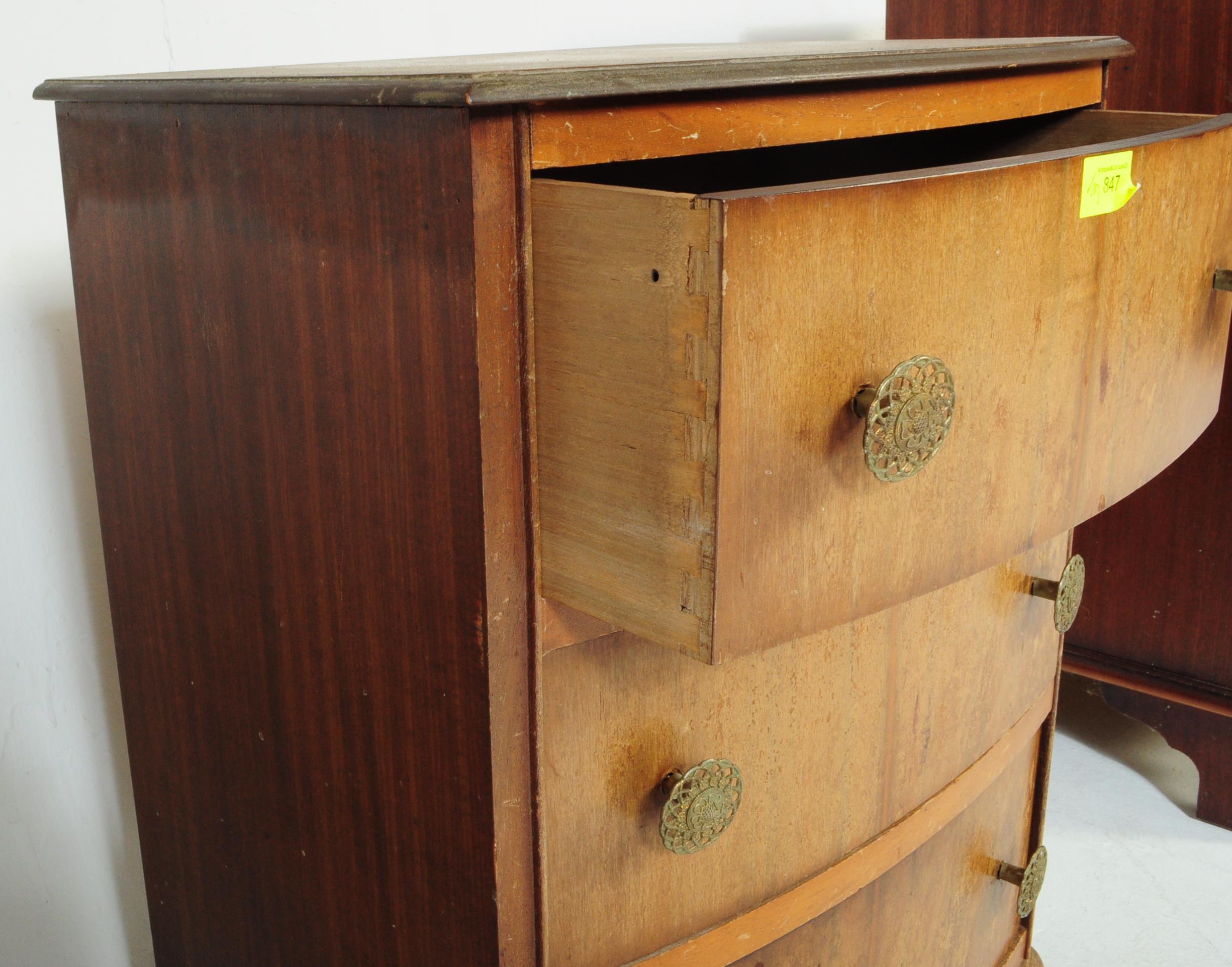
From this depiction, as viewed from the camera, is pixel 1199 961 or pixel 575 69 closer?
pixel 575 69

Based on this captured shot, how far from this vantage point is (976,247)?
0.70 metres

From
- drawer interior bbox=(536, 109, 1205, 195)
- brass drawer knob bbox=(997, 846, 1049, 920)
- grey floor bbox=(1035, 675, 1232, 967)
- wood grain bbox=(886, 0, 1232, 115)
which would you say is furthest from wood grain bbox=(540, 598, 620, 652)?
wood grain bbox=(886, 0, 1232, 115)

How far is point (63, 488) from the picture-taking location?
1225 mm

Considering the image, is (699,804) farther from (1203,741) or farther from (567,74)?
(1203,741)

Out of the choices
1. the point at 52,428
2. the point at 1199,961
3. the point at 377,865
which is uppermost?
the point at 52,428

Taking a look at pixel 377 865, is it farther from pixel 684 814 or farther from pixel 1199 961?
pixel 1199 961

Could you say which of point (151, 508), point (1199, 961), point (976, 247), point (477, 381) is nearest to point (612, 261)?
point (477, 381)

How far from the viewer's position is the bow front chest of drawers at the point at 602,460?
65 centimetres

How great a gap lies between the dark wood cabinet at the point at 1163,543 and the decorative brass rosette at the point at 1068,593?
684 millimetres

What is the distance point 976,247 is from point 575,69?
224 mm

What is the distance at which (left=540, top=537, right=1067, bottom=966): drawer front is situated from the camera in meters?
0.80

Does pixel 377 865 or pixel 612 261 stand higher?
pixel 612 261

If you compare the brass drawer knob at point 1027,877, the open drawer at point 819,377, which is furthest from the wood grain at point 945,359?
the brass drawer knob at point 1027,877

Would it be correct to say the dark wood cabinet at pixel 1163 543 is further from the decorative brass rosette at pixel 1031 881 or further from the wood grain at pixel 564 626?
the wood grain at pixel 564 626
